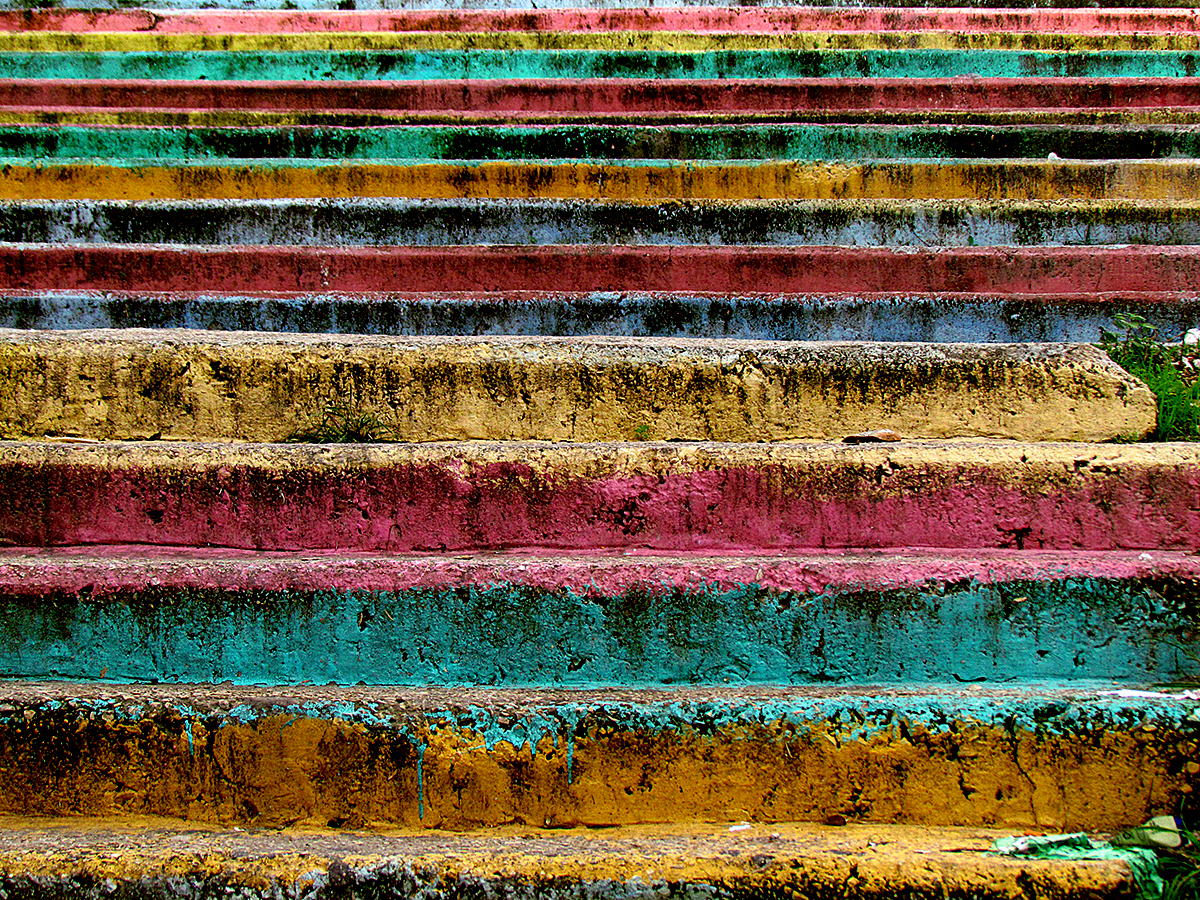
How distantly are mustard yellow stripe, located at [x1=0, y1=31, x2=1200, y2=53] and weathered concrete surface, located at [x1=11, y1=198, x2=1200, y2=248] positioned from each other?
6.68ft

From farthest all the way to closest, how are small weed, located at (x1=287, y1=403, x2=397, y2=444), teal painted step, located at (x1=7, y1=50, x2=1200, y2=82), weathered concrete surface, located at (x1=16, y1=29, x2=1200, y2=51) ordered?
weathered concrete surface, located at (x1=16, y1=29, x2=1200, y2=51) < teal painted step, located at (x1=7, y1=50, x2=1200, y2=82) < small weed, located at (x1=287, y1=403, x2=397, y2=444)

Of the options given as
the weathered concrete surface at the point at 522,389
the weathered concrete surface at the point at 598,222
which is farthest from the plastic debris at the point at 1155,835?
the weathered concrete surface at the point at 598,222

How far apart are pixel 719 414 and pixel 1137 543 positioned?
3.20 feet

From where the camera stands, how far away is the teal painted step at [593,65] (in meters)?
4.37

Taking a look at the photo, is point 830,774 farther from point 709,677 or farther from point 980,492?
point 980,492

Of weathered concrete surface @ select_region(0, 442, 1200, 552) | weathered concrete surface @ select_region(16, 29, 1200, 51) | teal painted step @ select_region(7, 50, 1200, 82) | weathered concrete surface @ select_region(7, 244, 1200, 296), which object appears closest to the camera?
weathered concrete surface @ select_region(0, 442, 1200, 552)

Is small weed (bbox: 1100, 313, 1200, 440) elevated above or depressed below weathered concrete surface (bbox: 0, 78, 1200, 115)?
below

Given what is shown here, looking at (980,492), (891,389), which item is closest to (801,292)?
(891,389)

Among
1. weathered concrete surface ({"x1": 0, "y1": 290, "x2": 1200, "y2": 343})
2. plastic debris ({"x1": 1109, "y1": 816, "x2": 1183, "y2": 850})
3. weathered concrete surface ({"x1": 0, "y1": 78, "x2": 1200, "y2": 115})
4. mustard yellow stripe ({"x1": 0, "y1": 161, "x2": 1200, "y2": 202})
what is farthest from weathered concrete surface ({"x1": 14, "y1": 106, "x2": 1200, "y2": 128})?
plastic debris ({"x1": 1109, "y1": 816, "x2": 1183, "y2": 850})

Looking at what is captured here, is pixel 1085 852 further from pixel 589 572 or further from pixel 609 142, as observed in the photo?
pixel 609 142

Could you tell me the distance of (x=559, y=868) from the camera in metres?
1.32

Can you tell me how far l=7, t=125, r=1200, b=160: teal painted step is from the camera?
3482mm

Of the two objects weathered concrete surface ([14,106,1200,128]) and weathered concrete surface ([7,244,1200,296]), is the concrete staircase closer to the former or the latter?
weathered concrete surface ([7,244,1200,296])

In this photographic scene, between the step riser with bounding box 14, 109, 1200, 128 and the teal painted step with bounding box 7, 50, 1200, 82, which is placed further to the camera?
the teal painted step with bounding box 7, 50, 1200, 82
